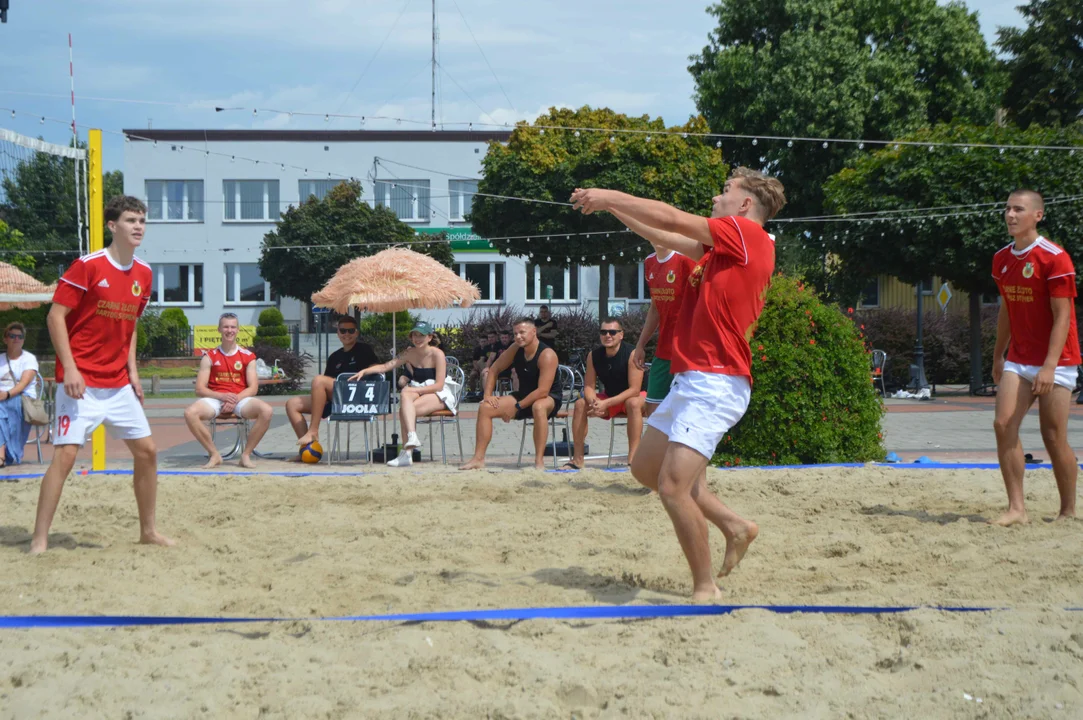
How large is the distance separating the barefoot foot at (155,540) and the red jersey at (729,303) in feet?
9.91

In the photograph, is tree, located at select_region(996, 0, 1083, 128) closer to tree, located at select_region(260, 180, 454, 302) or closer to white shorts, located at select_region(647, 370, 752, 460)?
tree, located at select_region(260, 180, 454, 302)

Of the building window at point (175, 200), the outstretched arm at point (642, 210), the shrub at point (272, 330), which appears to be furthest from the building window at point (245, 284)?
the outstretched arm at point (642, 210)

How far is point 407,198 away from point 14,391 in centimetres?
3246

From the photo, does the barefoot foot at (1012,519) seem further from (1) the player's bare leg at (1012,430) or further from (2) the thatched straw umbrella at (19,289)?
(2) the thatched straw umbrella at (19,289)

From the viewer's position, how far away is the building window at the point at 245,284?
4091 centimetres

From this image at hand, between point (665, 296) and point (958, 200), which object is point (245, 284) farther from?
point (665, 296)

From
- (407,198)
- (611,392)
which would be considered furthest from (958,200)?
(407,198)

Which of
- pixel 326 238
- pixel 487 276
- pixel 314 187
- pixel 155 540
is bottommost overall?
pixel 155 540

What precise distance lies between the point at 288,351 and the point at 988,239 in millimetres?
16153

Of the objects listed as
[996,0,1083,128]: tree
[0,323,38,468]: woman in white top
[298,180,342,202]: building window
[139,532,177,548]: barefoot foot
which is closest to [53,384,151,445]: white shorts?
[139,532,177,548]: barefoot foot

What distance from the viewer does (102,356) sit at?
5.28 m

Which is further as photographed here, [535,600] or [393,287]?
[393,287]

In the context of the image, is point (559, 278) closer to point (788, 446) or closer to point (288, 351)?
point (288, 351)

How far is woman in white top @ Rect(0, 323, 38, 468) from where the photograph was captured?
943 cm
